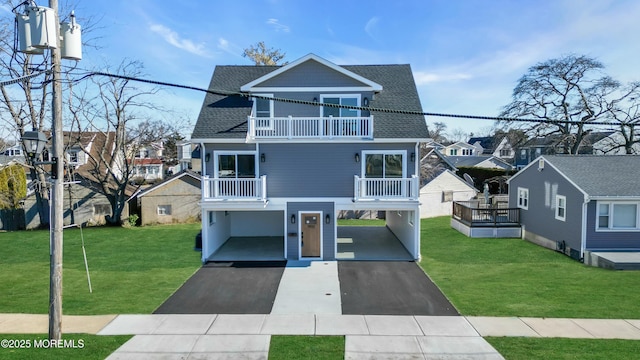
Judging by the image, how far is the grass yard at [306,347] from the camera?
7.84 metres

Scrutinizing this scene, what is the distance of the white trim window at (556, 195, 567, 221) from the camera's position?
17.2 metres

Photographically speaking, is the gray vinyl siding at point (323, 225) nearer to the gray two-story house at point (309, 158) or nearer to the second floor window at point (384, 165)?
the gray two-story house at point (309, 158)

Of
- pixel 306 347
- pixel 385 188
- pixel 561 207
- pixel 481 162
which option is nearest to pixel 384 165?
pixel 385 188

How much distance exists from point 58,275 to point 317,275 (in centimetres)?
830

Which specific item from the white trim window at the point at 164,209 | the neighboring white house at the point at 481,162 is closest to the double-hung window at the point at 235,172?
the white trim window at the point at 164,209

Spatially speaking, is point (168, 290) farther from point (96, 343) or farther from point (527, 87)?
point (527, 87)

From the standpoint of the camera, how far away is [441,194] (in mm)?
29125

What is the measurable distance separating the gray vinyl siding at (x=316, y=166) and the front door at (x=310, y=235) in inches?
40.5

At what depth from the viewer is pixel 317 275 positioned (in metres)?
14.1

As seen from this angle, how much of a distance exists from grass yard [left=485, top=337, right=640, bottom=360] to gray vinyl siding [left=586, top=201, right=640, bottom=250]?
341 inches

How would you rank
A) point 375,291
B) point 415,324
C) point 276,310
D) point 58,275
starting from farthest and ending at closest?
point 375,291, point 276,310, point 415,324, point 58,275

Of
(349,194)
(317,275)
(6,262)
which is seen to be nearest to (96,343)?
(317,275)

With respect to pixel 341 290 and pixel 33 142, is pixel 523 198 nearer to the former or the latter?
pixel 341 290


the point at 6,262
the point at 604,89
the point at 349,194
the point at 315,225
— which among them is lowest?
the point at 6,262
